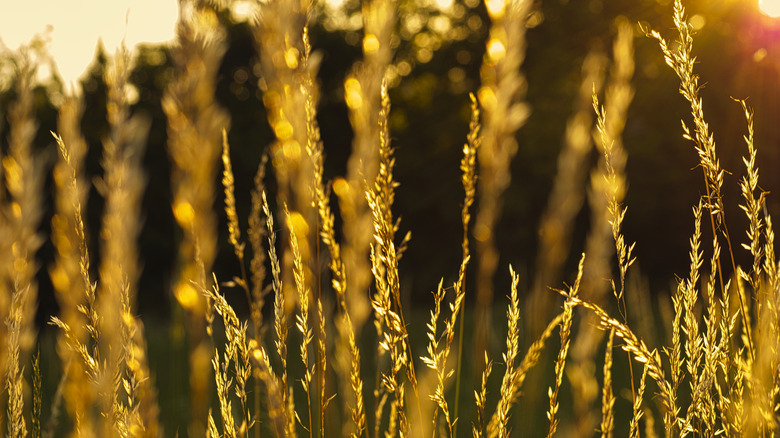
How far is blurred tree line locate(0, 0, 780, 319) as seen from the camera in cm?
1302

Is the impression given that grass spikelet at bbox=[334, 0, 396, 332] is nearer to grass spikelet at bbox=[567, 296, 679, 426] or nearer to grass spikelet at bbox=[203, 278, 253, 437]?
grass spikelet at bbox=[203, 278, 253, 437]

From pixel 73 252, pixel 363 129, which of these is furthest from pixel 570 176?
pixel 73 252

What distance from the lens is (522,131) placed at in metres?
13.4

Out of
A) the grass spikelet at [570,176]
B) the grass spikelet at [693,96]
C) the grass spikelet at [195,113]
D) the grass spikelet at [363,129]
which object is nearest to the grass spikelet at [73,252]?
the grass spikelet at [195,113]

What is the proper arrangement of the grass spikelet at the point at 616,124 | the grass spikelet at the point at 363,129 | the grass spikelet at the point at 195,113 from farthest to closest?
the grass spikelet at the point at 616,124 → the grass spikelet at the point at 363,129 → the grass spikelet at the point at 195,113

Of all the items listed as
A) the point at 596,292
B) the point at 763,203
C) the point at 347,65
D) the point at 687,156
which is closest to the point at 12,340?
the point at 596,292

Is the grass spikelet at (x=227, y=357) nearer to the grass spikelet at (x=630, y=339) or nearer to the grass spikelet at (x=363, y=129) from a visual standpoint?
the grass spikelet at (x=363, y=129)

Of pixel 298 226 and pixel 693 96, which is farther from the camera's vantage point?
pixel 693 96

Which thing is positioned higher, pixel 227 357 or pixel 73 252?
pixel 73 252

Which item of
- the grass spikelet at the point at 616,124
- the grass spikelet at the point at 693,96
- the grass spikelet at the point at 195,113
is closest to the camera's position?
the grass spikelet at the point at 195,113

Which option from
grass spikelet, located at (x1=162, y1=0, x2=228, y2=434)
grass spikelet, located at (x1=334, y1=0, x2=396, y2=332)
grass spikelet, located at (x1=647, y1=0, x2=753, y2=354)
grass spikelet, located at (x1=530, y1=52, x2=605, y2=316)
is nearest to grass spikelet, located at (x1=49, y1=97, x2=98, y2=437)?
grass spikelet, located at (x1=162, y1=0, x2=228, y2=434)

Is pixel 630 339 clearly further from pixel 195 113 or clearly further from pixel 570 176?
Answer: pixel 195 113

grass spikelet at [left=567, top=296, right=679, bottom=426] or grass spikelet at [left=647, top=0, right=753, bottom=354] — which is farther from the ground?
grass spikelet at [left=647, top=0, right=753, bottom=354]

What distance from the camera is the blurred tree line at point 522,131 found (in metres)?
13.0
